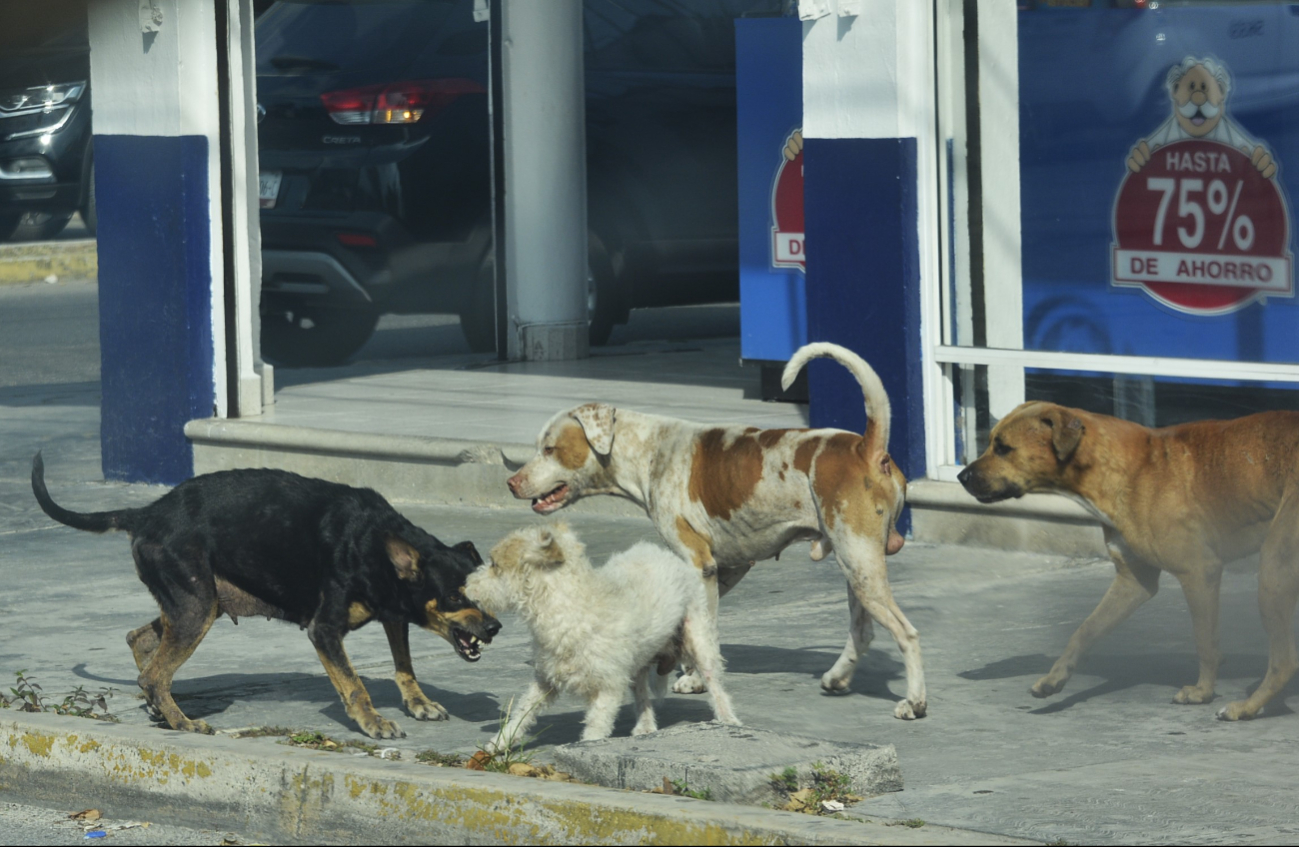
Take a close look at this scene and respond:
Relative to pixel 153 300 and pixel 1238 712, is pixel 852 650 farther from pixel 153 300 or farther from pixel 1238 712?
pixel 153 300

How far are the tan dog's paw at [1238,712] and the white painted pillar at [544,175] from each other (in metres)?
8.19

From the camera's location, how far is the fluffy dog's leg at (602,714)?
5.68 m

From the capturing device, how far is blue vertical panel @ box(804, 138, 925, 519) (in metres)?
8.81

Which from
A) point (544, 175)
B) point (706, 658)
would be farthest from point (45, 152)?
point (706, 658)

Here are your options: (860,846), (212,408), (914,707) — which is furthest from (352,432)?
(860,846)

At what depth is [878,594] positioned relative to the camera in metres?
6.25

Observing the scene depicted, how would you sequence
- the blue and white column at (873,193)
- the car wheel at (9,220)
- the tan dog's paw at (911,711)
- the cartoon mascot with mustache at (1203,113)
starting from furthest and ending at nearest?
the car wheel at (9,220) < the blue and white column at (873,193) < the cartoon mascot with mustache at (1203,113) < the tan dog's paw at (911,711)

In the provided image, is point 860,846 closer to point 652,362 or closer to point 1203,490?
point 1203,490

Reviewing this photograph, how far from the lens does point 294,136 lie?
44.8ft

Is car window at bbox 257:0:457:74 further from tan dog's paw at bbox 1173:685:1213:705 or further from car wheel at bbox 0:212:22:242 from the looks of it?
car wheel at bbox 0:212:22:242

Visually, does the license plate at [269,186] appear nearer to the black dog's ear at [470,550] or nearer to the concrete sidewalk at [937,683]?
the concrete sidewalk at [937,683]

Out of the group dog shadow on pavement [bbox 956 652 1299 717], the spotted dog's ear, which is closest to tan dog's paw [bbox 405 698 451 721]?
the spotted dog's ear

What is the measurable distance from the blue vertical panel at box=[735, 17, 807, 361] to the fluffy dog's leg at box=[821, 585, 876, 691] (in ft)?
16.3

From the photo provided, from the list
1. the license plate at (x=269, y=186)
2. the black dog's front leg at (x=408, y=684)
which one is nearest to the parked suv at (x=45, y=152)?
the license plate at (x=269, y=186)
